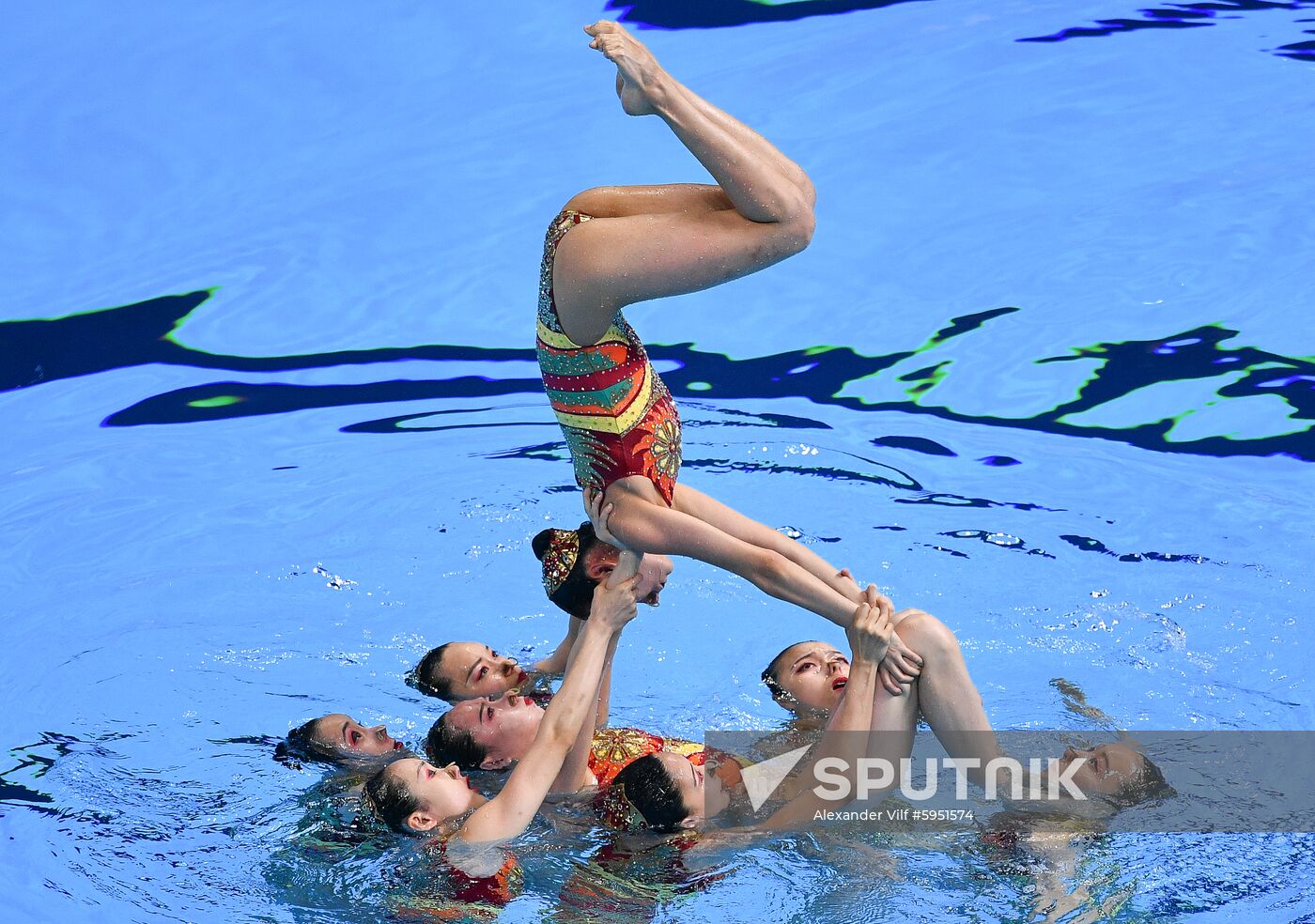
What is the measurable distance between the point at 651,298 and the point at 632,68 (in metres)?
0.60

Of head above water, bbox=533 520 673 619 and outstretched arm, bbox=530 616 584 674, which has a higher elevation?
head above water, bbox=533 520 673 619

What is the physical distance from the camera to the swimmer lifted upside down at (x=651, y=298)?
378 centimetres

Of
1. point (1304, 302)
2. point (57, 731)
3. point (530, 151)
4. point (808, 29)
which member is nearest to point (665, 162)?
point (530, 151)

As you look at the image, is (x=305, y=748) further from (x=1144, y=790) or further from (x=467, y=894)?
(x=1144, y=790)

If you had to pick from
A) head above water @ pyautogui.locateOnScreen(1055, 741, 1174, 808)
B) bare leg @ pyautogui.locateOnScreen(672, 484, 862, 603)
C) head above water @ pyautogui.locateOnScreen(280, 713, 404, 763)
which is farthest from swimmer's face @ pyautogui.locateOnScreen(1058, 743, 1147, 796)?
head above water @ pyautogui.locateOnScreen(280, 713, 404, 763)

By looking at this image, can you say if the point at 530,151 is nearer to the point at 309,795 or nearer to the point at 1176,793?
the point at 309,795

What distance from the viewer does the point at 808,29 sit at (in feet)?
33.3

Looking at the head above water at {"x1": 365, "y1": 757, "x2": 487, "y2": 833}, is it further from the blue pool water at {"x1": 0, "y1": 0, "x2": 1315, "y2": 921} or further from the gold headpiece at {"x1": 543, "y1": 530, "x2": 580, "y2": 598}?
the gold headpiece at {"x1": 543, "y1": 530, "x2": 580, "y2": 598}

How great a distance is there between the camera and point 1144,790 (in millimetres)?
4359

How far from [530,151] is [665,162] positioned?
2.95 feet

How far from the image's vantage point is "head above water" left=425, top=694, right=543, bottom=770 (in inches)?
183

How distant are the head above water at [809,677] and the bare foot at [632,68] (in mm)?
2120

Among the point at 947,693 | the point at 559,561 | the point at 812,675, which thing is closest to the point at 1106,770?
the point at 947,693

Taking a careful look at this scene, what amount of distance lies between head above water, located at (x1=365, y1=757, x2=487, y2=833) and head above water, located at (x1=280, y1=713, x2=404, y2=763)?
0.54 m
